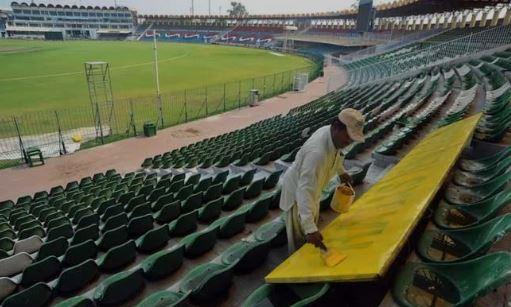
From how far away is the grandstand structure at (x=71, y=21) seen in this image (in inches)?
4496

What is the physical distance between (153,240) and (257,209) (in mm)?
1538

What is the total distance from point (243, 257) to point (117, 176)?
824 cm

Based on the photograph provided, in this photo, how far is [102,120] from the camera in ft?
62.4

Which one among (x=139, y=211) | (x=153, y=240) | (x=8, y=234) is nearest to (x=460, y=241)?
(x=153, y=240)

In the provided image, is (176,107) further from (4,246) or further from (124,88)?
(4,246)

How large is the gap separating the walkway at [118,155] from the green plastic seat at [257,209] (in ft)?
30.8

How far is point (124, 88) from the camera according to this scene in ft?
92.1

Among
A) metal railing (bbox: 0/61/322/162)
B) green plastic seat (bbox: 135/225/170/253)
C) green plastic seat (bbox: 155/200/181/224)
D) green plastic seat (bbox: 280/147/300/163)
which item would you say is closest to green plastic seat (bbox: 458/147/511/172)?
green plastic seat (bbox: 280/147/300/163)

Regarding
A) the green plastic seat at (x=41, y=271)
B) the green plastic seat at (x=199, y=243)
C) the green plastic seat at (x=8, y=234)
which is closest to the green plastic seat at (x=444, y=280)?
the green plastic seat at (x=199, y=243)

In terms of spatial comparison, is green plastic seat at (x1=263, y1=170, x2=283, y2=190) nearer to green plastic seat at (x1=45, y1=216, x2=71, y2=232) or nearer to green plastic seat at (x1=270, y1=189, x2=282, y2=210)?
green plastic seat at (x1=270, y1=189, x2=282, y2=210)

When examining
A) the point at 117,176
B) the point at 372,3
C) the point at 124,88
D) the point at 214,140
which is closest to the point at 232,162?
the point at 117,176

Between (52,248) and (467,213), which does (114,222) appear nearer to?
(52,248)

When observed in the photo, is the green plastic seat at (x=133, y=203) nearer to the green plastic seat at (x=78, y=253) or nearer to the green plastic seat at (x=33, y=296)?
the green plastic seat at (x=78, y=253)

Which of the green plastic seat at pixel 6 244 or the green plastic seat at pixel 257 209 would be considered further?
the green plastic seat at pixel 6 244
